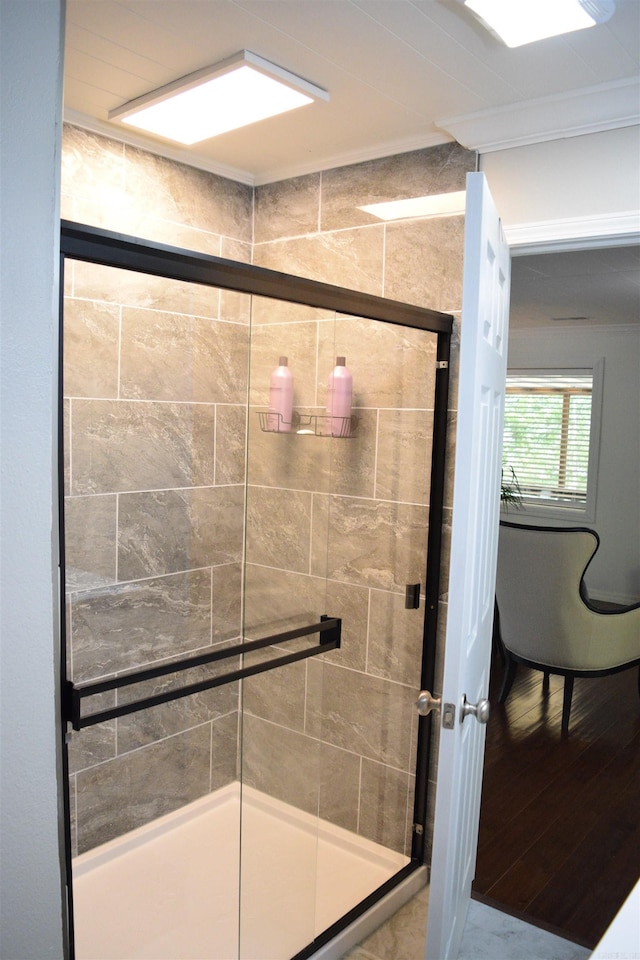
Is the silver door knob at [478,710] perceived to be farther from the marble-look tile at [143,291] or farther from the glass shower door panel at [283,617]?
the marble-look tile at [143,291]

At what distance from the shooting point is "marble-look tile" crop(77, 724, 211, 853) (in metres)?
1.78

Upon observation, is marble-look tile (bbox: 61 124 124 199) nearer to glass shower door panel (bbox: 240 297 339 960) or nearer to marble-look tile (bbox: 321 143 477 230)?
marble-look tile (bbox: 321 143 477 230)

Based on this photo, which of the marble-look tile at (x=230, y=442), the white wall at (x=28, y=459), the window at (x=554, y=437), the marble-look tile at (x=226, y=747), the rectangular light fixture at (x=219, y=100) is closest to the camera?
the white wall at (x=28, y=459)

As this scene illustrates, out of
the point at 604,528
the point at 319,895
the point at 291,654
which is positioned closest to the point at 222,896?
the point at 319,895

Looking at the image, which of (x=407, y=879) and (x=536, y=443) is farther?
(x=536, y=443)

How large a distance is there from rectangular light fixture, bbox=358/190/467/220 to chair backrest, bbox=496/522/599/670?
1.97 m

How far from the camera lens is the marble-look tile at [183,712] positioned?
1719mm

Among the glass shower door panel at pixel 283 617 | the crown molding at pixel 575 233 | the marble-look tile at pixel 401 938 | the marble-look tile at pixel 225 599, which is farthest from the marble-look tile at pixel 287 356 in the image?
the marble-look tile at pixel 401 938

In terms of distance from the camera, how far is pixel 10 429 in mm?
867

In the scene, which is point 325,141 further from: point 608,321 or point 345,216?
point 608,321

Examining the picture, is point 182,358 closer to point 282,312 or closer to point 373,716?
point 282,312

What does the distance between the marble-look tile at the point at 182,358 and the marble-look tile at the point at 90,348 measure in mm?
23

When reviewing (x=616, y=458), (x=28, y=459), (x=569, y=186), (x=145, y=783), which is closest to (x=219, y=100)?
(x=569, y=186)

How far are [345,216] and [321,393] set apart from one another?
1.01m
